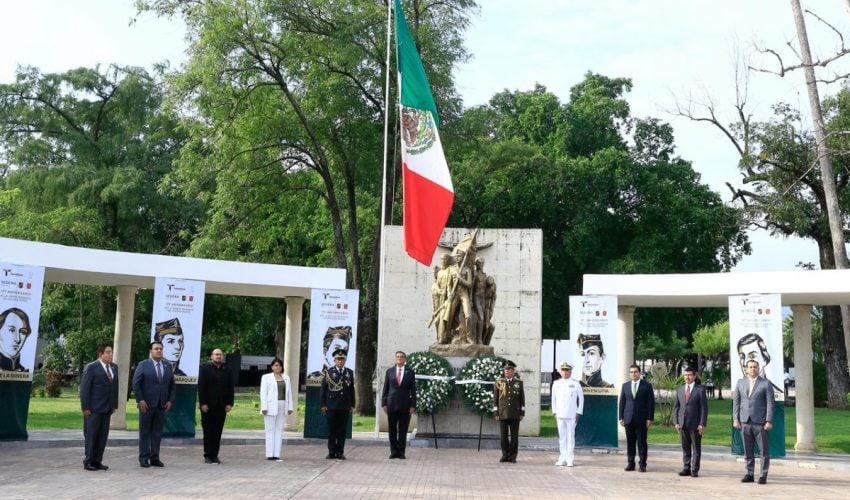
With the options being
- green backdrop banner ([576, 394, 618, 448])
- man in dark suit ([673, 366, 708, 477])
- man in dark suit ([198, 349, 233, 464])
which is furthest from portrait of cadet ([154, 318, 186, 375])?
man in dark suit ([673, 366, 708, 477])

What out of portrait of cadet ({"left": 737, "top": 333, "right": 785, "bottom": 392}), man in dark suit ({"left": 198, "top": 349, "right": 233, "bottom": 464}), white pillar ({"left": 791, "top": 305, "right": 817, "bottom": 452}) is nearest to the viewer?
man in dark suit ({"left": 198, "top": 349, "right": 233, "bottom": 464})

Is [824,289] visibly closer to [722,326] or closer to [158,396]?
[158,396]

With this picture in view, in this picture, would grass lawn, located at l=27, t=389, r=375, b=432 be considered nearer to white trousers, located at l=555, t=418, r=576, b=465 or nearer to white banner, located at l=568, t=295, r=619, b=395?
white banner, located at l=568, t=295, r=619, b=395

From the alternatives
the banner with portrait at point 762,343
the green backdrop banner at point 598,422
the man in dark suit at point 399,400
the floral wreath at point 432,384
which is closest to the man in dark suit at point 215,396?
the man in dark suit at point 399,400

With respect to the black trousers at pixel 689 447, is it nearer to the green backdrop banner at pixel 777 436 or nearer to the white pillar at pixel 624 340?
the green backdrop banner at pixel 777 436

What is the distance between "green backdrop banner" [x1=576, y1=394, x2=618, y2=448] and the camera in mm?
18094

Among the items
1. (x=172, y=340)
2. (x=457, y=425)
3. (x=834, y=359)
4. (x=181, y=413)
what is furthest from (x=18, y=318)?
(x=834, y=359)

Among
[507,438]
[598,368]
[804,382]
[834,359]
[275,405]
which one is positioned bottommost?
[507,438]

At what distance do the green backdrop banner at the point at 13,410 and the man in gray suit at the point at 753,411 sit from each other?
11.7 m

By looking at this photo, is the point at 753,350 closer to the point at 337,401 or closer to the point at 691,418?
the point at 691,418

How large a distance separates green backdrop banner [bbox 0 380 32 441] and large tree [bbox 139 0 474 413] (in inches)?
474

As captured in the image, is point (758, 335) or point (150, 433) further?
point (758, 335)

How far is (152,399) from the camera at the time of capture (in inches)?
521

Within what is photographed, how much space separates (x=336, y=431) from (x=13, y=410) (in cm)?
557
